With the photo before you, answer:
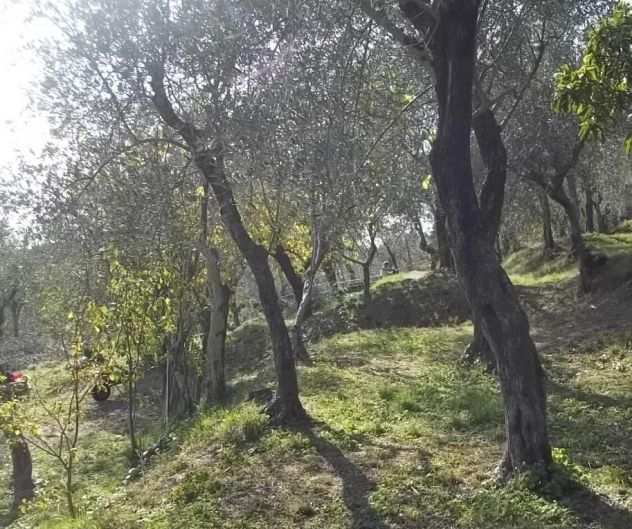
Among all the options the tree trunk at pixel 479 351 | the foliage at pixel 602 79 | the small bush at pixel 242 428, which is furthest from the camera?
the tree trunk at pixel 479 351

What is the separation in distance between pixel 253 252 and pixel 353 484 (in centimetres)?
420

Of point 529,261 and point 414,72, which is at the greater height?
point 414,72

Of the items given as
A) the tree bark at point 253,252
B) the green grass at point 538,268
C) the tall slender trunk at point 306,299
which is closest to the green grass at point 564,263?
the green grass at point 538,268

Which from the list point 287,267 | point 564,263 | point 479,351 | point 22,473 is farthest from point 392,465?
point 564,263

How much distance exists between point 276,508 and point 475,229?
342cm

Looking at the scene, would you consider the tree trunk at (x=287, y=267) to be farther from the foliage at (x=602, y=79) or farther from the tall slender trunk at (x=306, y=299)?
the foliage at (x=602, y=79)

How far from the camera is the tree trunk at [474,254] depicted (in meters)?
5.93

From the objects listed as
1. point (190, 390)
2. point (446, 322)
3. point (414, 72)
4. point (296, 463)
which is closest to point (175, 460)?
point (296, 463)

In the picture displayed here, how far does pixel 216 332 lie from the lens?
12.9 meters

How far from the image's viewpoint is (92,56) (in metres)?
8.48

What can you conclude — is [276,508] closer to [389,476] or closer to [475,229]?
[389,476]

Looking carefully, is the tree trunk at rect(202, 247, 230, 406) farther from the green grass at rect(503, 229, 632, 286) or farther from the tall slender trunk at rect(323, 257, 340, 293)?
the tall slender trunk at rect(323, 257, 340, 293)

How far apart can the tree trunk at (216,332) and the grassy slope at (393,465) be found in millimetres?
1942

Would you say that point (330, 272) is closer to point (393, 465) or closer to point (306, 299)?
point (306, 299)
